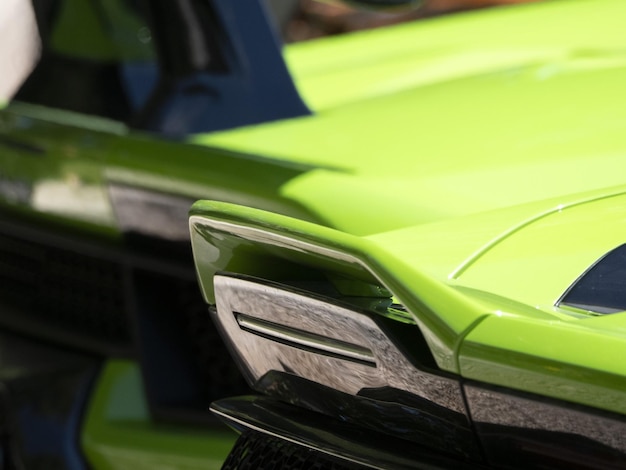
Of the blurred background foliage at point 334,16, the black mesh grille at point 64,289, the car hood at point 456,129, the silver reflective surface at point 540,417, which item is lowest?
the blurred background foliage at point 334,16

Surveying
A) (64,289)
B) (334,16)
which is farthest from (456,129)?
(334,16)

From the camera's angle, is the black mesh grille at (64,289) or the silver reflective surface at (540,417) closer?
the silver reflective surface at (540,417)

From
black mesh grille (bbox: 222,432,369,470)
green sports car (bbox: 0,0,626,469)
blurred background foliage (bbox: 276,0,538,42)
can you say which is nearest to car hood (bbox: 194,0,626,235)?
green sports car (bbox: 0,0,626,469)

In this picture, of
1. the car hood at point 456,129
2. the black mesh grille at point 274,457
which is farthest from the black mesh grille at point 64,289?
the black mesh grille at point 274,457

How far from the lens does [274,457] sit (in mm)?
1267

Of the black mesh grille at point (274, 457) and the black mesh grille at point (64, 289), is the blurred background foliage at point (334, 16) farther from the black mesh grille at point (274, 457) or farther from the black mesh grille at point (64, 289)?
the black mesh grille at point (274, 457)

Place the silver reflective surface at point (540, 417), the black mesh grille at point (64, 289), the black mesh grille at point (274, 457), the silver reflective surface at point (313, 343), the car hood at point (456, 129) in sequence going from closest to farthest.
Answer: the silver reflective surface at point (540, 417), the silver reflective surface at point (313, 343), the black mesh grille at point (274, 457), the car hood at point (456, 129), the black mesh grille at point (64, 289)

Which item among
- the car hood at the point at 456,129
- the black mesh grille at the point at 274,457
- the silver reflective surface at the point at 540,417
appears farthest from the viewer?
the car hood at the point at 456,129

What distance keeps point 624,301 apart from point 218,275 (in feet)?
1.32

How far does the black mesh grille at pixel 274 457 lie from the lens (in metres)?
1.21

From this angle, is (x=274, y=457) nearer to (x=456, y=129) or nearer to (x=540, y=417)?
(x=540, y=417)

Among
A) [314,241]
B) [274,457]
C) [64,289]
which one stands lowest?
[64,289]

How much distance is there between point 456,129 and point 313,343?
2.52ft

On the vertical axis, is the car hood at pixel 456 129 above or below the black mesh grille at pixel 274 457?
above
